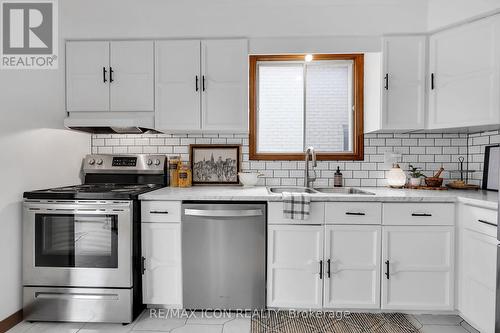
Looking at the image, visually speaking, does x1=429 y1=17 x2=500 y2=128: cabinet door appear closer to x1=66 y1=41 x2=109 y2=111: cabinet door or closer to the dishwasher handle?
the dishwasher handle

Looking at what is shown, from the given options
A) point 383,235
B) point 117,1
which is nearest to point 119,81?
point 117,1

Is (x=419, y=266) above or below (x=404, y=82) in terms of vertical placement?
below

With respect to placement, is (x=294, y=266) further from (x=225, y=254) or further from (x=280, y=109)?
(x=280, y=109)

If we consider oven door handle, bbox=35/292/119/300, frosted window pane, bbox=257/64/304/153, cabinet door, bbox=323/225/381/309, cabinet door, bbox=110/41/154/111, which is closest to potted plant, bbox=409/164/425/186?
cabinet door, bbox=323/225/381/309

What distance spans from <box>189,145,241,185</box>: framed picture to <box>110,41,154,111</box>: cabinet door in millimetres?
648

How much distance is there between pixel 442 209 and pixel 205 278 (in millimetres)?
1843

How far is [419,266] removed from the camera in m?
2.21

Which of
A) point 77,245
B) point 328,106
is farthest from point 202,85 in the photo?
point 77,245

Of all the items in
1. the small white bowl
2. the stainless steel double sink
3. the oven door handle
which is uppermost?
the small white bowl

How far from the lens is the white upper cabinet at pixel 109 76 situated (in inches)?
103

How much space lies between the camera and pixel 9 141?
212 centimetres

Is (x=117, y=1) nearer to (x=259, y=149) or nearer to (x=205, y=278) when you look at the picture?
(x=259, y=149)

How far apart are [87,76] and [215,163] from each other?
4.53 feet

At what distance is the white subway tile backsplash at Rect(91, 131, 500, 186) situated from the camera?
286cm
